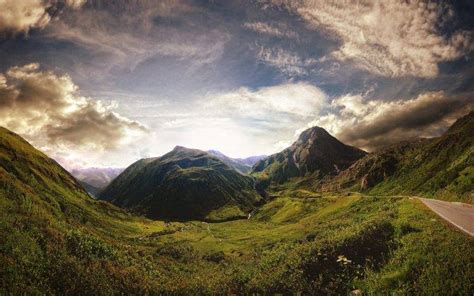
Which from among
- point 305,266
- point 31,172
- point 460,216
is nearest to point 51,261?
point 305,266

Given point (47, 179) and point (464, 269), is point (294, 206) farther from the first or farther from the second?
point (464, 269)

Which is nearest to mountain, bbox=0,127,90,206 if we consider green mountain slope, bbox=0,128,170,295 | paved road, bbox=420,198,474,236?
green mountain slope, bbox=0,128,170,295

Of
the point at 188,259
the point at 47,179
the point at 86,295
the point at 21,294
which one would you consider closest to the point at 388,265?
the point at 86,295

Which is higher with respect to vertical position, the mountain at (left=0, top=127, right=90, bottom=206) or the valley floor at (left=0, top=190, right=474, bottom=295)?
the mountain at (left=0, top=127, right=90, bottom=206)

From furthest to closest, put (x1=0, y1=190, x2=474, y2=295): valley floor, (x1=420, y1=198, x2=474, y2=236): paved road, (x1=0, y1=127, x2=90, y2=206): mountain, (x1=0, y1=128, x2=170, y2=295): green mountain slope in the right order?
(x1=0, y1=127, x2=90, y2=206): mountain, (x1=420, y1=198, x2=474, y2=236): paved road, (x1=0, y1=128, x2=170, y2=295): green mountain slope, (x1=0, y1=190, x2=474, y2=295): valley floor

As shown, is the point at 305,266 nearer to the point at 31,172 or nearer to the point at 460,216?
the point at 460,216

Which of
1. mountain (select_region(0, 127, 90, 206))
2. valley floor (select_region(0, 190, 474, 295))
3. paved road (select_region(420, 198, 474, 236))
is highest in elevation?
mountain (select_region(0, 127, 90, 206))

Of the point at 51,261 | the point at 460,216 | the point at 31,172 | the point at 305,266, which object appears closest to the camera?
the point at 51,261

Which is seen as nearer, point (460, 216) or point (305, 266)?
point (305, 266)

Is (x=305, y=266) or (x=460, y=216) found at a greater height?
(x=460, y=216)

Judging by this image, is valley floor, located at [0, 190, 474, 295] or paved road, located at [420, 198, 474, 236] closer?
valley floor, located at [0, 190, 474, 295]

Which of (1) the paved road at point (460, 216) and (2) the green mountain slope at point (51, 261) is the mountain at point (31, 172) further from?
(1) the paved road at point (460, 216)

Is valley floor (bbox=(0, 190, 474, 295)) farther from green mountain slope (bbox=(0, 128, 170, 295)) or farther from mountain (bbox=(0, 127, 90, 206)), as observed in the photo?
mountain (bbox=(0, 127, 90, 206))

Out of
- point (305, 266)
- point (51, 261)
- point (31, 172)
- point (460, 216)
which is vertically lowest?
point (305, 266)
